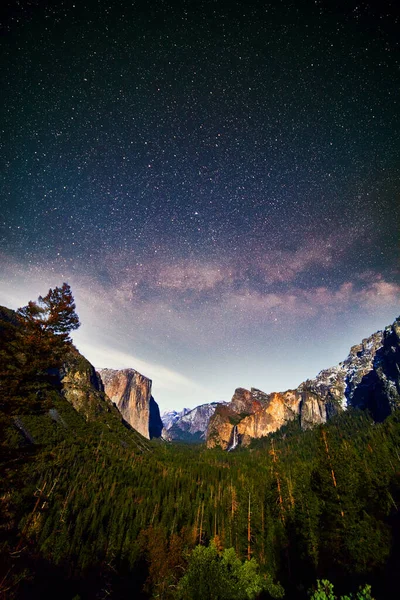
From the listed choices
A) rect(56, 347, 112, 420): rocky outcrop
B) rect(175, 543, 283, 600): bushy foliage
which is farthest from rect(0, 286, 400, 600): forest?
rect(56, 347, 112, 420): rocky outcrop

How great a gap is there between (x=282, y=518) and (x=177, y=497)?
176 ft

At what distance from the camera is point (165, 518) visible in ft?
213

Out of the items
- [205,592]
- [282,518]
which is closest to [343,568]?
[205,592]

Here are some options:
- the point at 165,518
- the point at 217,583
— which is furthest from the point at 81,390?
the point at 217,583

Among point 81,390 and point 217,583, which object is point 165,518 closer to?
point 217,583

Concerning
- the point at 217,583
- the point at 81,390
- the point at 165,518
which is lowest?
the point at 165,518

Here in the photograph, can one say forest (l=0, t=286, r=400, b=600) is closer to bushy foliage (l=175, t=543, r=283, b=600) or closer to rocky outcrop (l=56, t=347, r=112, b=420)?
bushy foliage (l=175, t=543, r=283, b=600)

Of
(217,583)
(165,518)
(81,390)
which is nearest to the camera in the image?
(217,583)

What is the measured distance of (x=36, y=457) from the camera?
33.5 feet

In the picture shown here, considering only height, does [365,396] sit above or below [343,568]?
above

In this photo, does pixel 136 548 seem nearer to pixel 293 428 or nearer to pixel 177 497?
pixel 177 497

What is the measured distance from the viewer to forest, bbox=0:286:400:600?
10.7 metres

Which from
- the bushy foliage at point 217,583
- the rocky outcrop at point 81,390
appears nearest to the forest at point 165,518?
the bushy foliage at point 217,583

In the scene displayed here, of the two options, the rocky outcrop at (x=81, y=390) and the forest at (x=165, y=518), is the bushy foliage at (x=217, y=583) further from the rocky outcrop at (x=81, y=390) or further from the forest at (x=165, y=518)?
the rocky outcrop at (x=81, y=390)
